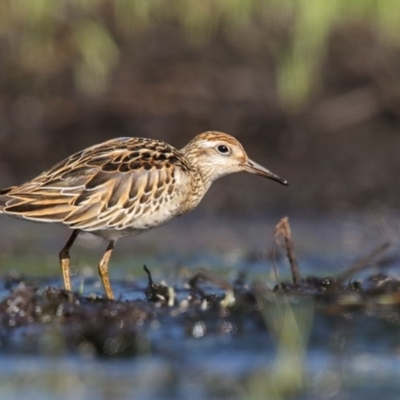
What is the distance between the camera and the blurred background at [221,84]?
1616 centimetres

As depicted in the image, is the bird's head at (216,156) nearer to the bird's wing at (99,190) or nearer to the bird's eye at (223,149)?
the bird's eye at (223,149)

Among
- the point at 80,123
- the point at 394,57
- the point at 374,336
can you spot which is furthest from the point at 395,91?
the point at 374,336

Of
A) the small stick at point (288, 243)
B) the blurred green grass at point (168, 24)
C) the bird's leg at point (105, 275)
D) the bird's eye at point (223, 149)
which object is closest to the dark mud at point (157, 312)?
the small stick at point (288, 243)

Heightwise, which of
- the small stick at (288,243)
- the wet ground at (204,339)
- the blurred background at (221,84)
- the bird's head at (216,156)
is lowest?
the wet ground at (204,339)

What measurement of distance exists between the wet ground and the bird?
21.0 inches

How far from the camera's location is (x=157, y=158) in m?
10.3

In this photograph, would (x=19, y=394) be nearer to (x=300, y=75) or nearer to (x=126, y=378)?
(x=126, y=378)

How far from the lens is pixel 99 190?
33.0ft

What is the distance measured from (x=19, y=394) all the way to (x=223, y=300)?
7.30 feet

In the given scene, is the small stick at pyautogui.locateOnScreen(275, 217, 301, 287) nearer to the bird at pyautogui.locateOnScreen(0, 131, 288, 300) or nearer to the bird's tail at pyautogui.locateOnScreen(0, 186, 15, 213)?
the bird at pyautogui.locateOnScreen(0, 131, 288, 300)

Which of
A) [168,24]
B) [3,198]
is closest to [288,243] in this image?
[3,198]

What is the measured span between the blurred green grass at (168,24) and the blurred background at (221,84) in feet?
0.06

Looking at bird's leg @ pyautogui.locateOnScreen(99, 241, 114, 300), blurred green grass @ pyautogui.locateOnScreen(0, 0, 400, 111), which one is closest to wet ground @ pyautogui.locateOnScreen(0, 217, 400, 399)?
bird's leg @ pyautogui.locateOnScreen(99, 241, 114, 300)

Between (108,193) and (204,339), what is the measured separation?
5.26ft
